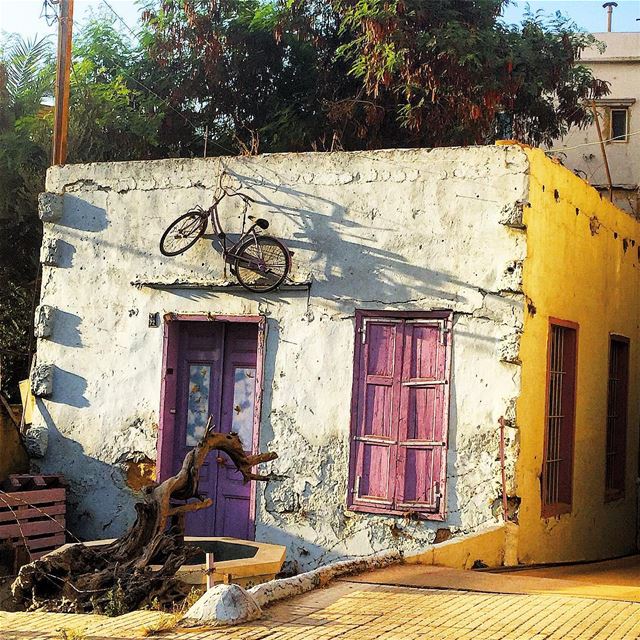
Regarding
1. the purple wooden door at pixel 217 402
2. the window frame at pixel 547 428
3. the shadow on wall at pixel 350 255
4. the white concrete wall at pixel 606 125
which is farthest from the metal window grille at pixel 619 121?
the purple wooden door at pixel 217 402

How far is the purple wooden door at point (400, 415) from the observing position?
9.73m

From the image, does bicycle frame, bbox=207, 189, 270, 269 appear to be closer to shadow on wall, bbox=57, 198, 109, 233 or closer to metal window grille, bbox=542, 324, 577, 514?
shadow on wall, bbox=57, 198, 109, 233

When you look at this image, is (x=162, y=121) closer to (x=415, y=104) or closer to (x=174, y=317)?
(x=415, y=104)

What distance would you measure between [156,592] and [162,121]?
13.3 meters

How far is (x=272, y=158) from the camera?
10664mm

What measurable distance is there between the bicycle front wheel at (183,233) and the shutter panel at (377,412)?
2.03 meters

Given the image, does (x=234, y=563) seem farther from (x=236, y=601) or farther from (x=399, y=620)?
(x=399, y=620)

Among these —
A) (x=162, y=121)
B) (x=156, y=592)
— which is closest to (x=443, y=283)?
(x=156, y=592)

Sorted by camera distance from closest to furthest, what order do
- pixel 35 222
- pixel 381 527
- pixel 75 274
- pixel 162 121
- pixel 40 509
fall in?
pixel 381 527 < pixel 40 509 < pixel 75 274 < pixel 35 222 < pixel 162 121

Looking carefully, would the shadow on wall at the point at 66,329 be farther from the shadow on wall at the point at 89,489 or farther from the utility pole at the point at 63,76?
the utility pole at the point at 63,76

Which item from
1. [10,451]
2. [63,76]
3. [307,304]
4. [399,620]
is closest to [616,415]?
[307,304]

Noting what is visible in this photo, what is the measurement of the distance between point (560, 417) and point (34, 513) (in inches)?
215

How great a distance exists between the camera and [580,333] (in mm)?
11250

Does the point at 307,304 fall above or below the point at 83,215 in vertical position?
below
